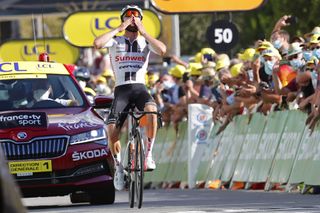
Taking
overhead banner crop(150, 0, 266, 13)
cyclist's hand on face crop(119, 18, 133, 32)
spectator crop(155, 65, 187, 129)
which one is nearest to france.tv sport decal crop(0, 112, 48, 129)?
cyclist's hand on face crop(119, 18, 133, 32)

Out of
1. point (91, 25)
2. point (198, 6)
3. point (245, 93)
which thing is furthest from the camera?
point (91, 25)

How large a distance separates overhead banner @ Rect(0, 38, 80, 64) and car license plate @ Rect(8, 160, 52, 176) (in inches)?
755

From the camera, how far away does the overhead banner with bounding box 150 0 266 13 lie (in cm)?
2306

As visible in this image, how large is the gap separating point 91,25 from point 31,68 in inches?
568

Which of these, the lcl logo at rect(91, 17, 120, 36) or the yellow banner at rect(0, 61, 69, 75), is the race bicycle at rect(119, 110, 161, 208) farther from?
the lcl logo at rect(91, 17, 120, 36)

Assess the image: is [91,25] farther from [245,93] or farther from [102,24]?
[245,93]

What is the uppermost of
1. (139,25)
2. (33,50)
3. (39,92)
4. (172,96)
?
(139,25)

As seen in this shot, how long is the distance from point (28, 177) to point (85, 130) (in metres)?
0.82

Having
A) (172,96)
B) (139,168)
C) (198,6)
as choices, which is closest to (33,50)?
(198,6)

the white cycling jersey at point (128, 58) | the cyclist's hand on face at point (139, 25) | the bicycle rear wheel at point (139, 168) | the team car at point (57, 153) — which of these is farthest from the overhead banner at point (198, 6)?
the bicycle rear wheel at point (139, 168)

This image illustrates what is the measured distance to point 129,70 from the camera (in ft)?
39.0

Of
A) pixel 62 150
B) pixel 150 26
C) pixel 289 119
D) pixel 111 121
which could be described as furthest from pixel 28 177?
pixel 150 26

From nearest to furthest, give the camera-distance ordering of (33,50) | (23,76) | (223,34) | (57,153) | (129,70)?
1. (129,70)
2. (57,153)
3. (23,76)
4. (223,34)
5. (33,50)

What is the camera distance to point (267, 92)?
54.0ft
